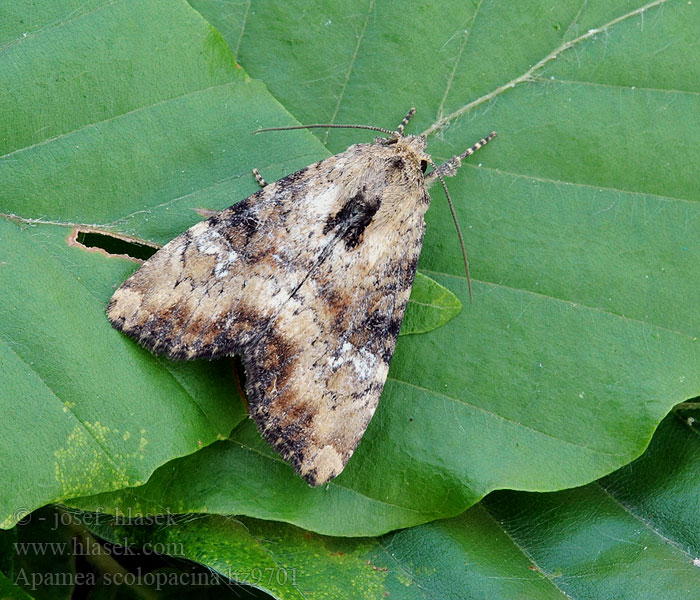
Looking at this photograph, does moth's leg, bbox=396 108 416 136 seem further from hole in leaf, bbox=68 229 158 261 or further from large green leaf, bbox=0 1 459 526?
hole in leaf, bbox=68 229 158 261

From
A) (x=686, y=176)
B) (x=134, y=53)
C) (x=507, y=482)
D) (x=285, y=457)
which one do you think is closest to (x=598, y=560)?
(x=507, y=482)

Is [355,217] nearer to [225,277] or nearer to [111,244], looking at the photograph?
[225,277]

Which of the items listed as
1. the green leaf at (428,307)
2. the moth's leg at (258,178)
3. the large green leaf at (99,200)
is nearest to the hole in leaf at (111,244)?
the large green leaf at (99,200)

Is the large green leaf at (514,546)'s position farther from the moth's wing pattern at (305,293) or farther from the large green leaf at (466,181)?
A: the moth's wing pattern at (305,293)

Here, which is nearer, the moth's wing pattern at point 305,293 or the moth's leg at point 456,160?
the moth's wing pattern at point 305,293

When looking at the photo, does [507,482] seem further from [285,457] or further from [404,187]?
[404,187]

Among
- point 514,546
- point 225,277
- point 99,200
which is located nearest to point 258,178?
point 225,277
